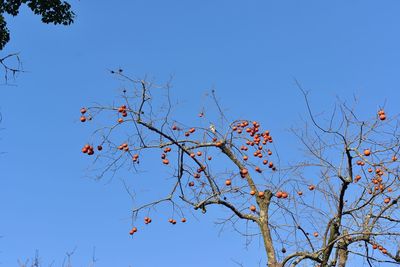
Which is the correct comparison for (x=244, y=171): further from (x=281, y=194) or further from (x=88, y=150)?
(x=88, y=150)

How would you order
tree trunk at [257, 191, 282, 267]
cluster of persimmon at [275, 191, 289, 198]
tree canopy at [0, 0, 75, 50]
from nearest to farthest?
tree trunk at [257, 191, 282, 267] < cluster of persimmon at [275, 191, 289, 198] < tree canopy at [0, 0, 75, 50]

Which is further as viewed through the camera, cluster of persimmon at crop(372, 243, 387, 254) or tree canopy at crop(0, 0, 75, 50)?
tree canopy at crop(0, 0, 75, 50)

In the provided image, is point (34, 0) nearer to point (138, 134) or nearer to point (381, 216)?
point (138, 134)

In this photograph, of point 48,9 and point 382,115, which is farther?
point 48,9

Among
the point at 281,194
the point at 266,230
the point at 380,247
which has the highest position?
the point at 281,194

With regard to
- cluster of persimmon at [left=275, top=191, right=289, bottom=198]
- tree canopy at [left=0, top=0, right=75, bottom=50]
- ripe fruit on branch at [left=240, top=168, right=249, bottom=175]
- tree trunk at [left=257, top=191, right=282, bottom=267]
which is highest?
tree canopy at [left=0, top=0, right=75, bottom=50]

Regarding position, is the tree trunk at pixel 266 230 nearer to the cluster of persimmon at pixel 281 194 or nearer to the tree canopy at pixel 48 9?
the cluster of persimmon at pixel 281 194

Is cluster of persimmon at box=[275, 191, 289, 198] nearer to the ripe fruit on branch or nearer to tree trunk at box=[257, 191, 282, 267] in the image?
tree trunk at box=[257, 191, 282, 267]

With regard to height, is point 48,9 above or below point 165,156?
above

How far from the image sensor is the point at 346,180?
4789 mm

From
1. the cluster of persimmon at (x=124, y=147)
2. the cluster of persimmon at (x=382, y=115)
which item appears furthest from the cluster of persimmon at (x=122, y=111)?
the cluster of persimmon at (x=382, y=115)

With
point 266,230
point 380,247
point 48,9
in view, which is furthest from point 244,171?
point 48,9

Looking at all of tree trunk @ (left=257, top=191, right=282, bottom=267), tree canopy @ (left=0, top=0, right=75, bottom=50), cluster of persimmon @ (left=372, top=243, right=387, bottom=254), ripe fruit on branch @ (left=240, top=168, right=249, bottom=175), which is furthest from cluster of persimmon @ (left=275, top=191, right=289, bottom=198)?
tree canopy @ (left=0, top=0, right=75, bottom=50)

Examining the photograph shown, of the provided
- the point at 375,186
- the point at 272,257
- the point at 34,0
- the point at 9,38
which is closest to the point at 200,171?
Result: the point at 272,257
